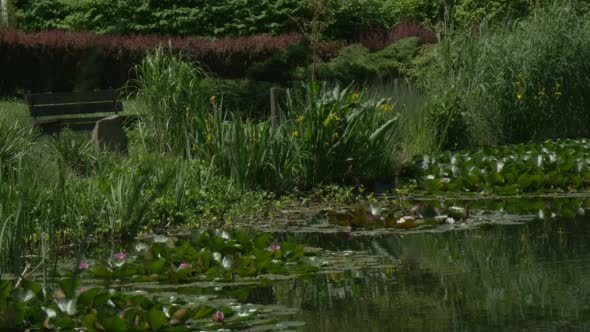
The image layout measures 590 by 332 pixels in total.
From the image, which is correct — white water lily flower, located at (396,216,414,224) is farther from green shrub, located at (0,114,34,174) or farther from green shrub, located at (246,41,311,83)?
green shrub, located at (246,41,311,83)

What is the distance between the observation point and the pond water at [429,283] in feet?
20.3

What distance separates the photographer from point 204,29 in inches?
1148

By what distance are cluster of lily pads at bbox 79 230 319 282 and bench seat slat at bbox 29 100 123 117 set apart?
9.12 m

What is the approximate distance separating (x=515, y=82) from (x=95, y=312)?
1187cm

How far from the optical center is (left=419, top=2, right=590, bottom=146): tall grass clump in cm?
1653

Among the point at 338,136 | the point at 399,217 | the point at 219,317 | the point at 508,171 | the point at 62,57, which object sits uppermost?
the point at 219,317

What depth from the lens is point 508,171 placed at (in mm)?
12727

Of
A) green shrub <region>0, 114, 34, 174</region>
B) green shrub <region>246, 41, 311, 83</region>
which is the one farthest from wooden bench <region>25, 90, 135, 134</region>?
green shrub <region>0, 114, 34, 174</region>

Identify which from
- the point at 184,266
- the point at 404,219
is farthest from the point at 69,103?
the point at 184,266

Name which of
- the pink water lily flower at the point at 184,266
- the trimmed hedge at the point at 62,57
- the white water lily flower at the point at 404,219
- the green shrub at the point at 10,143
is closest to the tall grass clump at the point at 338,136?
the white water lily flower at the point at 404,219

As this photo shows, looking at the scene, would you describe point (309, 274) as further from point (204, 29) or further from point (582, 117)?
point (204, 29)

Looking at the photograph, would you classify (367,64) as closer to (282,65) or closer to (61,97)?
(282,65)

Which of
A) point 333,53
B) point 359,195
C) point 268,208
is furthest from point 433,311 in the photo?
point 333,53

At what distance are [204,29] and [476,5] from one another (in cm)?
700
